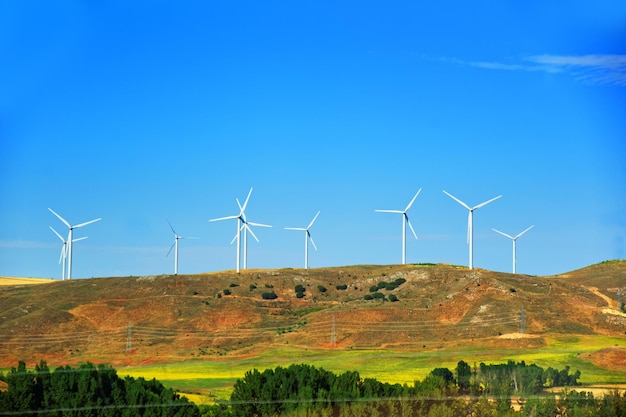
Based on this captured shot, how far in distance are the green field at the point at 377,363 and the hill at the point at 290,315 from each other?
8077 millimetres

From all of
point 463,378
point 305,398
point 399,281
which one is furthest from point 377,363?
point 399,281

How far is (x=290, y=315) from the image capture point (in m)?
177

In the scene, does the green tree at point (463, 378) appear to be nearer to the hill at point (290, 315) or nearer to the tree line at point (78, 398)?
the tree line at point (78, 398)

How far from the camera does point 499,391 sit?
72250 millimetres

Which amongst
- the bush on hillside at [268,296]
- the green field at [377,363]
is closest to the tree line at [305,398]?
the green field at [377,363]

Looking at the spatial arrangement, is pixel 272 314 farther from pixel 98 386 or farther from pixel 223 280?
pixel 98 386

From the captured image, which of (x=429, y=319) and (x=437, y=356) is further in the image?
(x=429, y=319)

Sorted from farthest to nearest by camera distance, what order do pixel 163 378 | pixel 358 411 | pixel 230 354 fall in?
pixel 230 354 → pixel 163 378 → pixel 358 411

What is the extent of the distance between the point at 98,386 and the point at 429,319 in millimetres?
97896

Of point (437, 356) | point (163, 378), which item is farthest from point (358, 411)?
point (437, 356)

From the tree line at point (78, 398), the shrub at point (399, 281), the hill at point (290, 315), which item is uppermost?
the shrub at point (399, 281)

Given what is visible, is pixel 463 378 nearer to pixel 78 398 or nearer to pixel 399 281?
pixel 78 398

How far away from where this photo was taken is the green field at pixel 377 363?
99.6 m

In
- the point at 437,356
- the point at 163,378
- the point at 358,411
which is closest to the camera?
the point at 358,411
